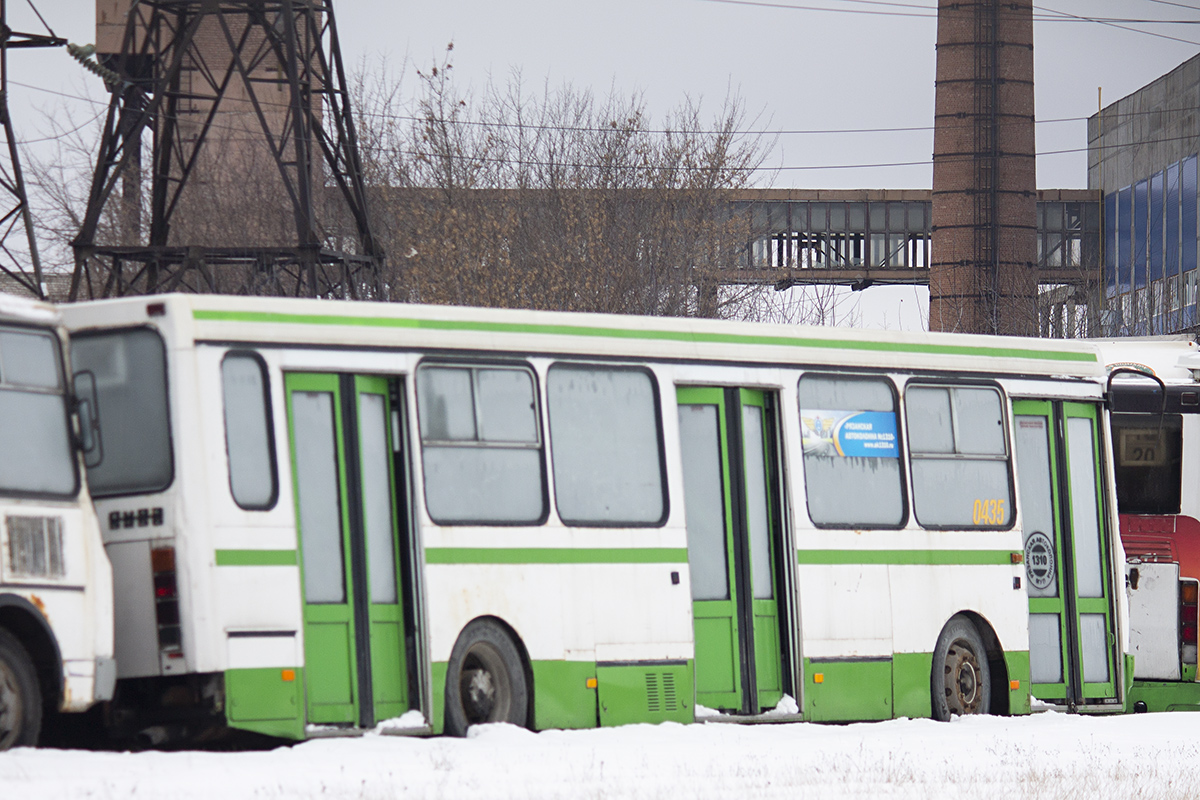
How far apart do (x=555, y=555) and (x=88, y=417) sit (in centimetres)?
343

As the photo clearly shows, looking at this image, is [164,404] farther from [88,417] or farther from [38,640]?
[38,640]

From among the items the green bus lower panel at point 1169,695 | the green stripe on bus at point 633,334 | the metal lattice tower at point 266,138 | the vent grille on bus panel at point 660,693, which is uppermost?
the metal lattice tower at point 266,138

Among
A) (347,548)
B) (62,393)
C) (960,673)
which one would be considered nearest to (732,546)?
(960,673)

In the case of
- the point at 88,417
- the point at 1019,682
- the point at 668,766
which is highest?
the point at 88,417

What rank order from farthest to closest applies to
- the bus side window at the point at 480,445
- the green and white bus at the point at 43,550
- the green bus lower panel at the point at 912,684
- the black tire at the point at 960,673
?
1. the black tire at the point at 960,673
2. the green bus lower panel at the point at 912,684
3. the bus side window at the point at 480,445
4. the green and white bus at the point at 43,550

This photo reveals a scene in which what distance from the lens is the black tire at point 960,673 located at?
15.5 metres

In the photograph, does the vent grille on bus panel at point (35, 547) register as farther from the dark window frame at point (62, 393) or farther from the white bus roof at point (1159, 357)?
the white bus roof at point (1159, 357)

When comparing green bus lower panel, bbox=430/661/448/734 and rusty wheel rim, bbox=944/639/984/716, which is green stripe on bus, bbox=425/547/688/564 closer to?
green bus lower panel, bbox=430/661/448/734

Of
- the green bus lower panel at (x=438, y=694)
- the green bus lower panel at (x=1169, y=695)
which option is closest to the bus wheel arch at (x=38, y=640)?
the green bus lower panel at (x=438, y=694)

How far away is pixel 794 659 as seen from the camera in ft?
47.5

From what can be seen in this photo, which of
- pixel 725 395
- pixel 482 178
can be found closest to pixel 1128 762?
pixel 725 395

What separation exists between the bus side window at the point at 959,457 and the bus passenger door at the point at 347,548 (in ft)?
16.4

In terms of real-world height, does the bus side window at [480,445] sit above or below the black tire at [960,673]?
above

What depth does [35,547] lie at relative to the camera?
10648 mm
